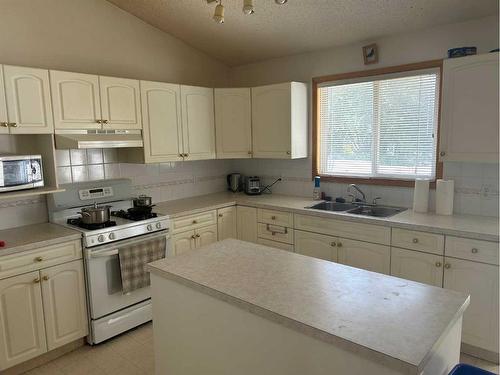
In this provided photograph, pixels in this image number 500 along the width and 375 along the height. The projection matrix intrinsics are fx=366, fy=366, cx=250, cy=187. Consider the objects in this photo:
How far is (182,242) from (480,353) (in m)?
2.47

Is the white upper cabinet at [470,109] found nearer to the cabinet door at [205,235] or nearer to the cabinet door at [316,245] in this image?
the cabinet door at [316,245]

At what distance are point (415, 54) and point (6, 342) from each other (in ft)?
12.3

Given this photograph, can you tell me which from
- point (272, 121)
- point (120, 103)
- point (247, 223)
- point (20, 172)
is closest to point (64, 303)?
point (20, 172)

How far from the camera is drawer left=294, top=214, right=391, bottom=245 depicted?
2.86 metres

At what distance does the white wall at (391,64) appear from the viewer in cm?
282

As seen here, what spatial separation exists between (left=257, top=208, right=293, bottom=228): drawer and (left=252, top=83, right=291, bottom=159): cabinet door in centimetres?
59

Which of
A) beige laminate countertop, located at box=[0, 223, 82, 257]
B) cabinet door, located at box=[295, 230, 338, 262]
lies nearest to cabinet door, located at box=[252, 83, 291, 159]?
cabinet door, located at box=[295, 230, 338, 262]

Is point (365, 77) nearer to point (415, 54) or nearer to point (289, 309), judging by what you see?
point (415, 54)

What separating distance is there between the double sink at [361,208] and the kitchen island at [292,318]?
1.60m

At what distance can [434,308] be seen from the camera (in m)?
1.35

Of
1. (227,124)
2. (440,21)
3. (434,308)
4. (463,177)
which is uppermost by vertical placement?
(440,21)

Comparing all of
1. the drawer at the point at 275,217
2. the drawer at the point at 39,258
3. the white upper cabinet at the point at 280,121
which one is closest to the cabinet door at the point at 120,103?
the drawer at the point at 39,258

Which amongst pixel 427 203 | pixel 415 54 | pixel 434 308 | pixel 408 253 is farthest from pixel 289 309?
pixel 415 54

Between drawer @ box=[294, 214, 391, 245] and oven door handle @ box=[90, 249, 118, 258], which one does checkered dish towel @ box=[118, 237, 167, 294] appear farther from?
drawer @ box=[294, 214, 391, 245]
